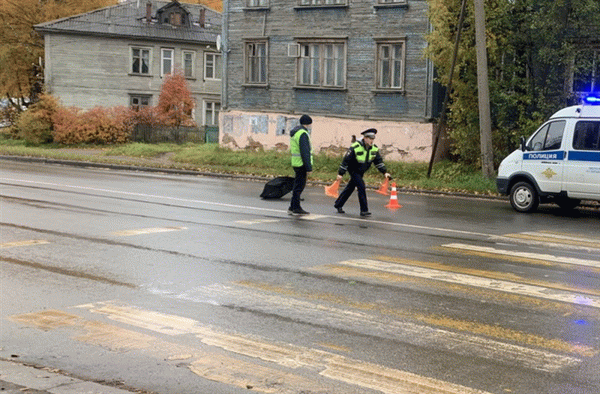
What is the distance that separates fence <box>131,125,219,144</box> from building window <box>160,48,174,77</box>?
36.4 ft

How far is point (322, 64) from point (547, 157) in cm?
1637

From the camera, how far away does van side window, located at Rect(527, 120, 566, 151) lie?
18.3 metres

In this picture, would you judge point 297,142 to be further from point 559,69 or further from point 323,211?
point 559,69

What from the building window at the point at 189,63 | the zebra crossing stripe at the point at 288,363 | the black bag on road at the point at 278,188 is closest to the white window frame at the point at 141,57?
the building window at the point at 189,63

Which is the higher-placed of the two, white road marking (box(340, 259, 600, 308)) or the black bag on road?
the black bag on road

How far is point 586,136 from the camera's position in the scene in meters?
17.9

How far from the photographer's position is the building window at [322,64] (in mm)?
33188

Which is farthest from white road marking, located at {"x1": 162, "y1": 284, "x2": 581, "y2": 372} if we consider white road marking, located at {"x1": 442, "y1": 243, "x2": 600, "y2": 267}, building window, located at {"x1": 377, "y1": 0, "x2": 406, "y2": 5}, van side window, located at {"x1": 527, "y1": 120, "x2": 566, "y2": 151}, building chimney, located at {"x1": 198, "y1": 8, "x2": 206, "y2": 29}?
building chimney, located at {"x1": 198, "y1": 8, "x2": 206, "y2": 29}

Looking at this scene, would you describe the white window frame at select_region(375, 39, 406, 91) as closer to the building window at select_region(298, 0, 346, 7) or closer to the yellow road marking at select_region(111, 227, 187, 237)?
the building window at select_region(298, 0, 346, 7)

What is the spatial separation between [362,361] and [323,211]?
1063cm

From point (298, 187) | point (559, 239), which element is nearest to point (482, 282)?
point (559, 239)

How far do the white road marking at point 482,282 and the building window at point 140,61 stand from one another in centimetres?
4698

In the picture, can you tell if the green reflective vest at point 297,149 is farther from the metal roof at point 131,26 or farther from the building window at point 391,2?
the metal roof at point 131,26

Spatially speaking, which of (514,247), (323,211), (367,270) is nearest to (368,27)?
(323,211)
